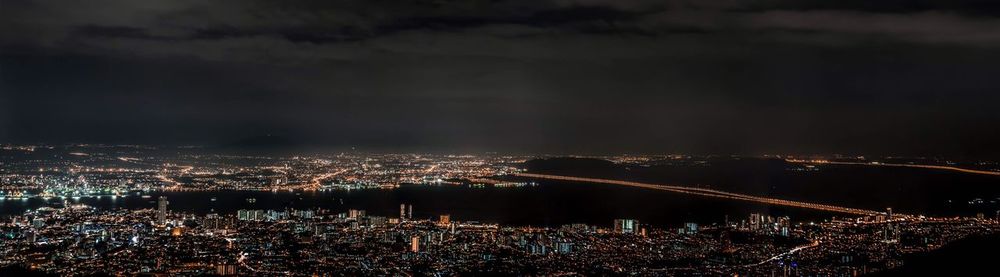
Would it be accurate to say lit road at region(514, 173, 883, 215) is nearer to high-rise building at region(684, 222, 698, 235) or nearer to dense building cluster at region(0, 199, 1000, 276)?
dense building cluster at region(0, 199, 1000, 276)

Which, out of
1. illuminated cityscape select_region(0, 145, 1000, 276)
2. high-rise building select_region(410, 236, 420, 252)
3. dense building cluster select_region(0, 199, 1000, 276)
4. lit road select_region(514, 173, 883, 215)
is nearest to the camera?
dense building cluster select_region(0, 199, 1000, 276)

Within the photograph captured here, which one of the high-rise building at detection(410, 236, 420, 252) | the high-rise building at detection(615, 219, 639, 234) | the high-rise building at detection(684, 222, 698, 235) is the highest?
the high-rise building at detection(410, 236, 420, 252)

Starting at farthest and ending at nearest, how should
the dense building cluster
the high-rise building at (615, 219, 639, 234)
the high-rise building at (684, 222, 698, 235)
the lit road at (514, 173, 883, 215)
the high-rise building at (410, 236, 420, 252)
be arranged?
the lit road at (514, 173, 883, 215), the high-rise building at (615, 219, 639, 234), the high-rise building at (684, 222, 698, 235), the high-rise building at (410, 236, 420, 252), the dense building cluster

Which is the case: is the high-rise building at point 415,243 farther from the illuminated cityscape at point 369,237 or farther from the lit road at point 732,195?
the lit road at point 732,195

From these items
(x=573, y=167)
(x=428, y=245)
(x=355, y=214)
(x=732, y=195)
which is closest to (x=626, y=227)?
(x=428, y=245)

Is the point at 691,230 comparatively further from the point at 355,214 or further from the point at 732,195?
the point at 732,195

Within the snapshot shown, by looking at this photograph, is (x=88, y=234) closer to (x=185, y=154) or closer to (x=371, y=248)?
(x=371, y=248)

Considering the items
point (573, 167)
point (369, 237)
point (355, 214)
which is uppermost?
point (573, 167)

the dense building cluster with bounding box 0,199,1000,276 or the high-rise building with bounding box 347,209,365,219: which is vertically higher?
the dense building cluster with bounding box 0,199,1000,276

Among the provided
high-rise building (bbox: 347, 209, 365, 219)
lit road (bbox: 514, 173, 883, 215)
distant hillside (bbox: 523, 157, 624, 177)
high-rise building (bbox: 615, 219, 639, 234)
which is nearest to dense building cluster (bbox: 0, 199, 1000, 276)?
high-rise building (bbox: 615, 219, 639, 234)

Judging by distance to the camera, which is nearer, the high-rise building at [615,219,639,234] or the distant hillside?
the high-rise building at [615,219,639,234]

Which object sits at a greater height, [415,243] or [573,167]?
[573,167]
